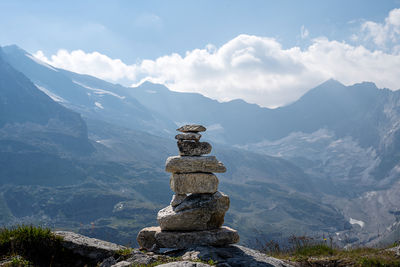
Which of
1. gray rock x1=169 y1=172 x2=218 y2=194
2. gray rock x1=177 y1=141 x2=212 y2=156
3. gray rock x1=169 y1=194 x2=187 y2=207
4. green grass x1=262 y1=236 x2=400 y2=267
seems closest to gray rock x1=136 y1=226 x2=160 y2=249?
gray rock x1=169 y1=194 x2=187 y2=207

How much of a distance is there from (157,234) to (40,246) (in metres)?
→ 6.35

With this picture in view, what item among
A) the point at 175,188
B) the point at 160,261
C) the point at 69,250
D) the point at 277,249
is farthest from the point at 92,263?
the point at 277,249

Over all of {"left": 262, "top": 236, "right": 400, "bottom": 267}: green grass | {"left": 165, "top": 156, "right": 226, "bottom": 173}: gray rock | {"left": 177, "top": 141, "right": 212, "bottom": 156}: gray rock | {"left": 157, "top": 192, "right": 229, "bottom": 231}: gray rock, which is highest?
{"left": 177, "top": 141, "right": 212, "bottom": 156}: gray rock

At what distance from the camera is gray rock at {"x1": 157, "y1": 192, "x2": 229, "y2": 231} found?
19719 mm

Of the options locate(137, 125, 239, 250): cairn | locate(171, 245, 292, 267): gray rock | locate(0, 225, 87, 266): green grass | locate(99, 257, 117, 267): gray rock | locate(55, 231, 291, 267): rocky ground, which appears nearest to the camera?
locate(0, 225, 87, 266): green grass

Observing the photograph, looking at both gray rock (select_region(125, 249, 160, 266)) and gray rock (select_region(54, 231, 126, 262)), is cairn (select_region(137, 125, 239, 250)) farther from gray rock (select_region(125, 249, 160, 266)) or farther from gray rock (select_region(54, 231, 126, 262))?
gray rock (select_region(125, 249, 160, 266))

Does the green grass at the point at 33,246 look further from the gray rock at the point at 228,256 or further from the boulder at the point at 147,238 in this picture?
the gray rock at the point at 228,256

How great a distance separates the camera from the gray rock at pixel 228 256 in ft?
49.8

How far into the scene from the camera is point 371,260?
18.4m

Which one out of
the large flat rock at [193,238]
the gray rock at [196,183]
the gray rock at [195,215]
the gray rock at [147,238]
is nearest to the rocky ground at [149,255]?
the large flat rock at [193,238]

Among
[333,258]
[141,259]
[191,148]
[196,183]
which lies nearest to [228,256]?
[141,259]

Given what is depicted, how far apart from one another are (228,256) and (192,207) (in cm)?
425

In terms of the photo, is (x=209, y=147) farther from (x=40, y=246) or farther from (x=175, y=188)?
(x=40, y=246)

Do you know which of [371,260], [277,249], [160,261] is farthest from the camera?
[277,249]
